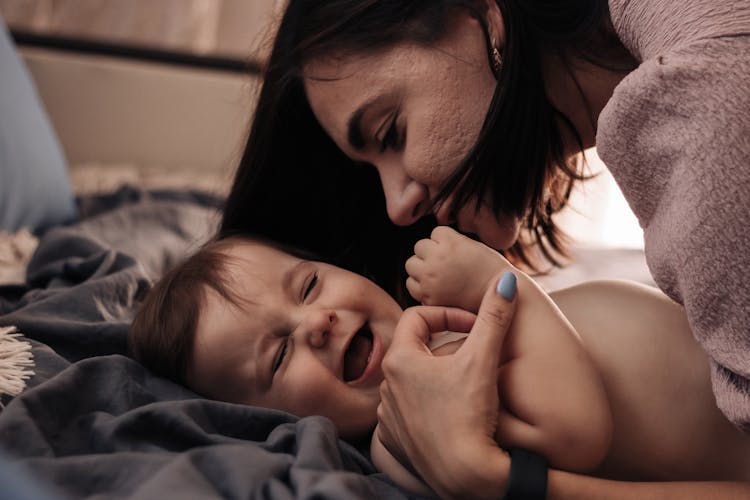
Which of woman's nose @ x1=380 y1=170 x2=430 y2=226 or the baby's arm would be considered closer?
the baby's arm

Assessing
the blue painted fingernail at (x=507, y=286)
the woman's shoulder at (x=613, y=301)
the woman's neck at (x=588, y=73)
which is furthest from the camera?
the woman's neck at (x=588, y=73)

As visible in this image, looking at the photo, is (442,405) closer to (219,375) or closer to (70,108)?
(219,375)

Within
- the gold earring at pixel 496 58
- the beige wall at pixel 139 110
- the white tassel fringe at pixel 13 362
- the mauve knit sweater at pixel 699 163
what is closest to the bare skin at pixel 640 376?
the mauve knit sweater at pixel 699 163

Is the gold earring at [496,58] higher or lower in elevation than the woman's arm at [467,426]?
higher

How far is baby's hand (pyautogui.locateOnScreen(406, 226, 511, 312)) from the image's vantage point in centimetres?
81

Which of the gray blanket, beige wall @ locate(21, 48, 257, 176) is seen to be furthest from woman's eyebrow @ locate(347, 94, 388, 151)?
beige wall @ locate(21, 48, 257, 176)

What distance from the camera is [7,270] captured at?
1.31 meters

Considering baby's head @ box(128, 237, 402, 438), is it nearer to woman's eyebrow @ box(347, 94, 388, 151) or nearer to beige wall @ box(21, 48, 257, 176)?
woman's eyebrow @ box(347, 94, 388, 151)

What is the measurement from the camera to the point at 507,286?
0.72 metres

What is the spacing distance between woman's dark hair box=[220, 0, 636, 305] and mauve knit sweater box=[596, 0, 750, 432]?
0.23 m

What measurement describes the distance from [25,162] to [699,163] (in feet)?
4.89

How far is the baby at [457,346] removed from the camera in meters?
0.70

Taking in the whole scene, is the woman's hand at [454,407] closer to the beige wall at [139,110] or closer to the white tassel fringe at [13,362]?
the white tassel fringe at [13,362]

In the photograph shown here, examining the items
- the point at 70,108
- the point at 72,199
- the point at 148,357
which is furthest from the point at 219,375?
the point at 70,108
